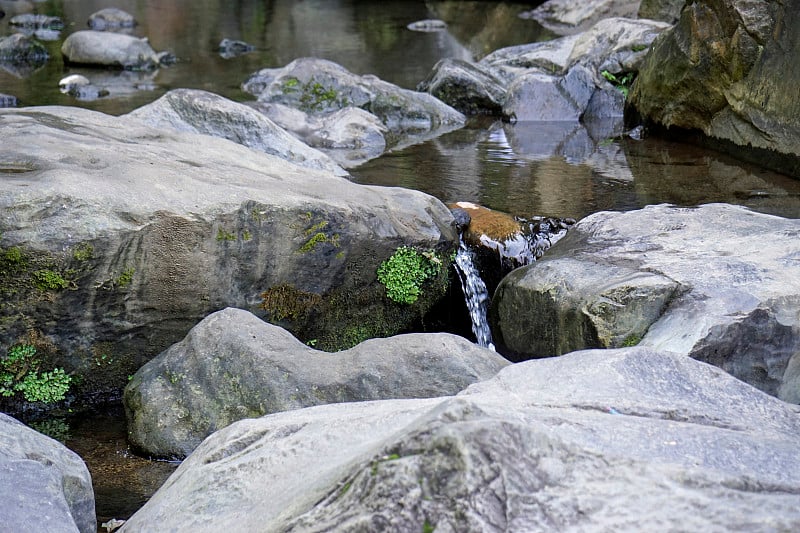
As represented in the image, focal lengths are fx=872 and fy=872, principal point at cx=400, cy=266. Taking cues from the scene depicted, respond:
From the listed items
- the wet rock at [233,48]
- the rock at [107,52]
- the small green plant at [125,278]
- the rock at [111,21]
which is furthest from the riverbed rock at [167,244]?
the rock at [111,21]

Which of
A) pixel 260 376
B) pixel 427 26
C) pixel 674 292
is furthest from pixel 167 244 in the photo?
pixel 427 26

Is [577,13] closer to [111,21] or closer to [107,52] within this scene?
[111,21]

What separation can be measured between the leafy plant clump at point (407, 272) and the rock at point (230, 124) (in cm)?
298

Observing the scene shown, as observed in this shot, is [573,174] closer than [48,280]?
No

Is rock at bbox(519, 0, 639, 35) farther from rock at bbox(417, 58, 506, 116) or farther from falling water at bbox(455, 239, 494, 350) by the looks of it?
falling water at bbox(455, 239, 494, 350)

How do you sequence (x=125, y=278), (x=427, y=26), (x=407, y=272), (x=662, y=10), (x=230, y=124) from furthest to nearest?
(x=427, y=26) → (x=662, y=10) → (x=230, y=124) → (x=407, y=272) → (x=125, y=278)

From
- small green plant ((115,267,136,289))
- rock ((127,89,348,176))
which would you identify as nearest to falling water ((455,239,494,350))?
small green plant ((115,267,136,289))

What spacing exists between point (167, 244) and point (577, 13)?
2154 centimetres

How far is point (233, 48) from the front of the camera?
20.0 metres

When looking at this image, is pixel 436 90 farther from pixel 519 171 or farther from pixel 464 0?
pixel 464 0

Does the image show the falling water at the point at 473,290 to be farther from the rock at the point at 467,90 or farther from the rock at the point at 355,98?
the rock at the point at 467,90

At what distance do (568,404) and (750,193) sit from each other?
253 inches

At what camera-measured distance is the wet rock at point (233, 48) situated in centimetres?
1955

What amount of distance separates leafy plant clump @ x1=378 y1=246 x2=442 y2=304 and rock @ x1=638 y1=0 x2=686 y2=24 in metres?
11.8
